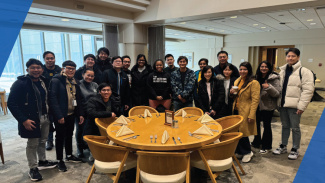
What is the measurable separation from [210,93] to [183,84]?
2.16 ft

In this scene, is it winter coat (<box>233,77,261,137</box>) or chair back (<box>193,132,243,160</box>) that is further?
winter coat (<box>233,77,261,137</box>)

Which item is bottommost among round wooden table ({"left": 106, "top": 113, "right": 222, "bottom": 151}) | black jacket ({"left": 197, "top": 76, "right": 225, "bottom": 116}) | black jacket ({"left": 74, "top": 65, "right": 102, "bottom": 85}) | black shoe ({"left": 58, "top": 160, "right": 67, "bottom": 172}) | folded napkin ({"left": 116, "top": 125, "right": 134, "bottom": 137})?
black shoe ({"left": 58, "top": 160, "right": 67, "bottom": 172})

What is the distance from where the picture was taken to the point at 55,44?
10.1m

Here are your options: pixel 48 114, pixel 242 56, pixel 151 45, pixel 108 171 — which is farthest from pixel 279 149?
pixel 242 56

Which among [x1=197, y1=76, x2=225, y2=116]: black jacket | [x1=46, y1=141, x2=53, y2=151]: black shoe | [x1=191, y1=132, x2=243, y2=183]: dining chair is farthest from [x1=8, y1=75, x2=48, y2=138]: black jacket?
[x1=197, y1=76, x2=225, y2=116]: black jacket

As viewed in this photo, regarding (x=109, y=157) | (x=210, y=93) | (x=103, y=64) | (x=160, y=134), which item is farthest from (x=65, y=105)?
(x=210, y=93)

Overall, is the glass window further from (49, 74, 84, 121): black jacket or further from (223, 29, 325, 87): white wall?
(223, 29, 325, 87): white wall

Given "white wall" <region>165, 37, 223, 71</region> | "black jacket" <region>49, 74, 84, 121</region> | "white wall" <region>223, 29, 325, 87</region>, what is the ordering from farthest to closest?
1. "white wall" <region>165, 37, 223, 71</region>
2. "white wall" <region>223, 29, 325, 87</region>
3. "black jacket" <region>49, 74, 84, 121</region>

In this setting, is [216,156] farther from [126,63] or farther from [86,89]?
[126,63]

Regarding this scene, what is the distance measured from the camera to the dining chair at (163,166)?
1.96 m

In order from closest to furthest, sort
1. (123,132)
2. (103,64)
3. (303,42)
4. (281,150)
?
(123,132), (281,150), (103,64), (303,42)

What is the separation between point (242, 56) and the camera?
508 inches

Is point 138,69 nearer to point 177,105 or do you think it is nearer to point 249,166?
point 177,105

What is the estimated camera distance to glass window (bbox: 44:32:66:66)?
969 centimetres
